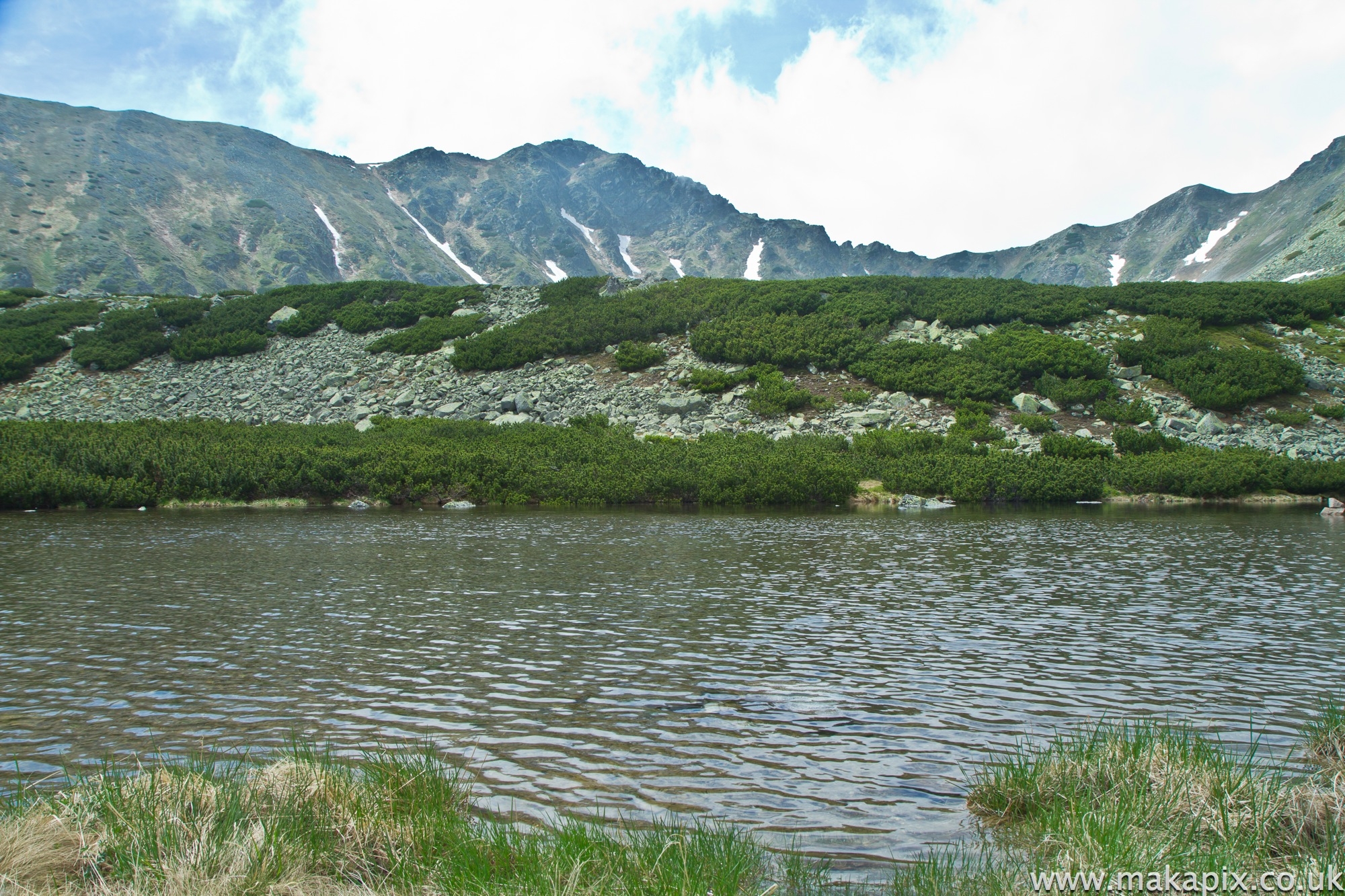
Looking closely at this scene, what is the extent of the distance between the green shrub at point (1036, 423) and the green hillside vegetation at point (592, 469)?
2485 millimetres

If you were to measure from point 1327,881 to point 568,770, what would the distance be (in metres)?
4.68

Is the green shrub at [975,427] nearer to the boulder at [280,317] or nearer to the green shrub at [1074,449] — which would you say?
the green shrub at [1074,449]

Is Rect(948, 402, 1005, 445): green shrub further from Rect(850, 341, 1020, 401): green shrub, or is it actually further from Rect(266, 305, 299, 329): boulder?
Rect(266, 305, 299, 329): boulder

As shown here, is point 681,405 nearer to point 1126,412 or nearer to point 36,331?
point 1126,412

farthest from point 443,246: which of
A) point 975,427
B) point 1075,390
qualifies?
point 975,427

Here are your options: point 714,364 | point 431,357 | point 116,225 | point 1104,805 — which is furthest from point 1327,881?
point 116,225

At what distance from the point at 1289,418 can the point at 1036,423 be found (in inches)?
483

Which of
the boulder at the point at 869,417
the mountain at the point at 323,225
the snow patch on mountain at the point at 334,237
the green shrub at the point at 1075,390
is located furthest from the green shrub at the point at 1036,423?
the snow patch on mountain at the point at 334,237

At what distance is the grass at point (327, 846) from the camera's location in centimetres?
408

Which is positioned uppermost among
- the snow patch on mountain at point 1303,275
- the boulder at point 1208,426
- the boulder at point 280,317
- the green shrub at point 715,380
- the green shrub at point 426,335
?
the snow patch on mountain at point 1303,275

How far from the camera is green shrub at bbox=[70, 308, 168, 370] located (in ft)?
165

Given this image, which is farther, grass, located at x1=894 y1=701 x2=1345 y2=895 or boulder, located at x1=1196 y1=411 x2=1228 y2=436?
boulder, located at x1=1196 y1=411 x2=1228 y2=436

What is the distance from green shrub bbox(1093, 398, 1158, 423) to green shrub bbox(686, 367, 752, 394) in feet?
59.5

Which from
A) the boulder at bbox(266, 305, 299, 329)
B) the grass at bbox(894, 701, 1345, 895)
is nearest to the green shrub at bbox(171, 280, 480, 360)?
the boulder at bbox(266, 305, 299, 329)
